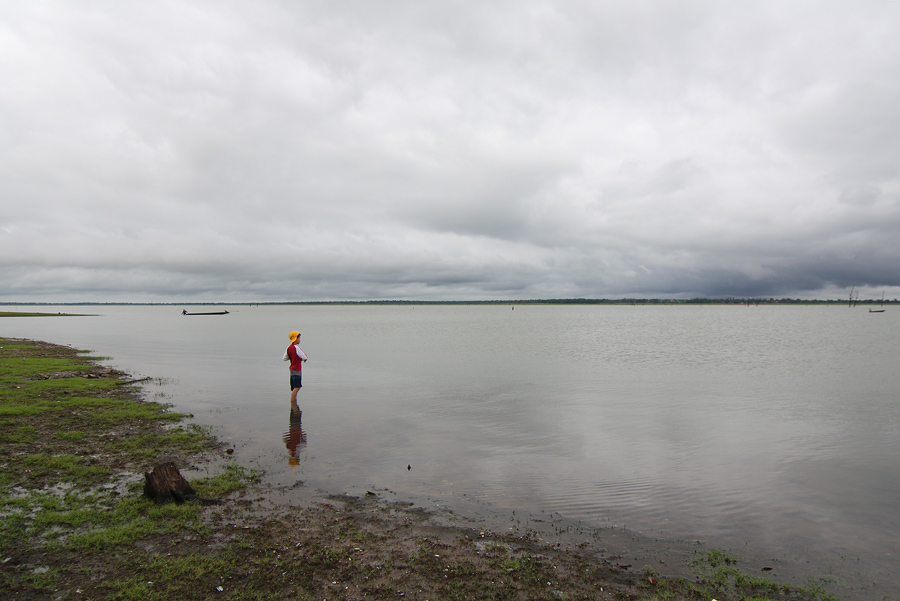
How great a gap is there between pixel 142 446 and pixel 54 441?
2272 millimetres

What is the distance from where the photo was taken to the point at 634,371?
33812 mm

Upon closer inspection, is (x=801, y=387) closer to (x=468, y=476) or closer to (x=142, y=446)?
(x=468, y=476)

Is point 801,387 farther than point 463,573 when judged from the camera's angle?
Yes

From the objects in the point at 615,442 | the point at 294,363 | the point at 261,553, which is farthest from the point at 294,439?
the point at 615,442

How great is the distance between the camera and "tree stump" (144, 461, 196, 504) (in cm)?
979

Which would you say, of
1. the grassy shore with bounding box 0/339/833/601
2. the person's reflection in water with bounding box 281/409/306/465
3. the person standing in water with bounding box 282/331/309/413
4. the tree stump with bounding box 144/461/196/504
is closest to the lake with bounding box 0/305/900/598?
the person's reflection in water with bounding box 281/409/306/465

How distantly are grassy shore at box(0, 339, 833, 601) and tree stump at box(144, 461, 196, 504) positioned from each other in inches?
9.1

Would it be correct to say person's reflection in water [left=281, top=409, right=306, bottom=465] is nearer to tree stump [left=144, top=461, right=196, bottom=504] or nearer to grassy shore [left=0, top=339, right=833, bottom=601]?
grassy shore [left=0, top=339, right=833, bottom=601]

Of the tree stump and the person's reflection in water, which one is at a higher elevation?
the tree stump

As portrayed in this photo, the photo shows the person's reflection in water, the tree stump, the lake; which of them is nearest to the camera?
the tree stump

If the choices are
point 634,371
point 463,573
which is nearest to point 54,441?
point 463,573

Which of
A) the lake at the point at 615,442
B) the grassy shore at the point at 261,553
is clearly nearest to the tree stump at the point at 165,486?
the grassy shore at the point at 261,553

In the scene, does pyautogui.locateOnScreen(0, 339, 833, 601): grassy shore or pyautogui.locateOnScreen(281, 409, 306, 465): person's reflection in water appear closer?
pyautogui.locateOnScreen(0, 339, 833, 601): grassy shore

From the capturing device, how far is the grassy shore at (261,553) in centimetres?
702
